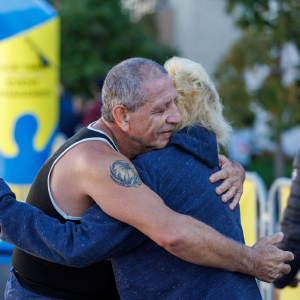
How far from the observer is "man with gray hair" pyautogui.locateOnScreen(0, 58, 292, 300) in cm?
173

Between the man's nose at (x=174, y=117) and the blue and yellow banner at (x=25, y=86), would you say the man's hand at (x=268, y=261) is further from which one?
the blue and yellow banner at (x=25, y=86)

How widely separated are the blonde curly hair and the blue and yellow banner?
302 centimetres

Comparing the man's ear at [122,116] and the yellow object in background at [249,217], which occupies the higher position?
the man's ear at [122,116]

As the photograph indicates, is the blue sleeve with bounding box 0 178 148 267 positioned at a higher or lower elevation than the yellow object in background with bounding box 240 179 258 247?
higher

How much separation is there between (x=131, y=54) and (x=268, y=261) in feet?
45.4

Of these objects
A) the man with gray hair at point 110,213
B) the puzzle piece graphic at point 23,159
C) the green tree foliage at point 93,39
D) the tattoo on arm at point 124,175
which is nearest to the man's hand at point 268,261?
the man with gray hair at point 110,213

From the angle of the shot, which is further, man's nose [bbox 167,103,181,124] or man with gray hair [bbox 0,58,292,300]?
man's nose [bbox 167,103,181,124]

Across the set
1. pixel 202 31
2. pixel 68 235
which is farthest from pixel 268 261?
pixel 202 31

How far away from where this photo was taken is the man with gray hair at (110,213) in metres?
1.73

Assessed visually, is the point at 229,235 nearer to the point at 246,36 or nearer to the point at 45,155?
the point at 45,155

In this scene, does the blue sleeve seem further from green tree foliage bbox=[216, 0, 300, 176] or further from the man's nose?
green tree foliage bbox=[216, 0, 300, 176]

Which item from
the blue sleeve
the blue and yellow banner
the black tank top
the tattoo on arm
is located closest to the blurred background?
the blue and yellow banner

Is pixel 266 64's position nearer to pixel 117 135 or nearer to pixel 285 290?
pixel 285 290

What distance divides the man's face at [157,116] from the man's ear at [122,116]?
2 centimetres
